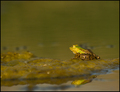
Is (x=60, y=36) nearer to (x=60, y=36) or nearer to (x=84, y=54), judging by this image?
(x=60, y=36)

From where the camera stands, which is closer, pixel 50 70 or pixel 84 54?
pixel 50 70

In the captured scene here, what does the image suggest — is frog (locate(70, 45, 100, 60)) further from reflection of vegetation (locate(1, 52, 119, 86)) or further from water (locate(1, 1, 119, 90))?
water (locate(1, 1, 119, 90))

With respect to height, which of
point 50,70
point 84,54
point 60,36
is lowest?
point 50,70

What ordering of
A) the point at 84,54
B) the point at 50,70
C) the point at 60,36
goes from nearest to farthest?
the point at 50,70 < the point at 84,54 < the point at 60,36

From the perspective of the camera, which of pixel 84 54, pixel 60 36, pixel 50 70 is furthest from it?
pixel 60 36

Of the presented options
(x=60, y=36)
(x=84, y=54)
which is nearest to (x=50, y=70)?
(x=84, y=54)

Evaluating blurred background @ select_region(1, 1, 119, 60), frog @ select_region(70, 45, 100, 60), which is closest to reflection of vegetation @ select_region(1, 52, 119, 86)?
frog @ select_region(70, 45, 100, 60)

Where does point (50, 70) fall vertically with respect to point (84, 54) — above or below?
below

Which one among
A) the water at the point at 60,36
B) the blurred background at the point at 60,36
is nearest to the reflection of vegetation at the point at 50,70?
the water at the point at 60,36

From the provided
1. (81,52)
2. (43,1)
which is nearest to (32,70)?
(81,52)
